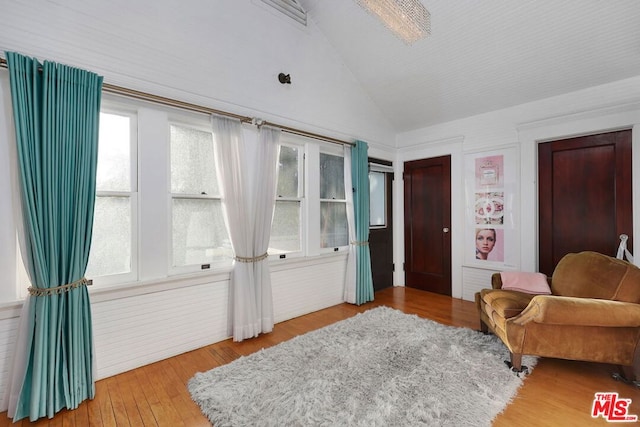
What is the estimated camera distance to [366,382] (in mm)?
2049

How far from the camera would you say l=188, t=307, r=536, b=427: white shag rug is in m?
1.72

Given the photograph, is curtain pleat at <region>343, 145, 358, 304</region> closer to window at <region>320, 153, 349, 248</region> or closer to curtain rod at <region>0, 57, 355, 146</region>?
window at <region>320, 153, 349, 248</region>

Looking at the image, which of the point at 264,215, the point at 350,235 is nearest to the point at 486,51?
the point at 350,235

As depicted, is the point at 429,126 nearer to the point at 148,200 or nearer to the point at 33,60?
the point at 148,200

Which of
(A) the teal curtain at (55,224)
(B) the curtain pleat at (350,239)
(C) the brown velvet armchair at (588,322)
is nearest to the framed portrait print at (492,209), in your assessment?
(C) the brown velvet armchair at (588,322)

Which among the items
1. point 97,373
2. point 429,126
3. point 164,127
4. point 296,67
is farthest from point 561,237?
point 97,373

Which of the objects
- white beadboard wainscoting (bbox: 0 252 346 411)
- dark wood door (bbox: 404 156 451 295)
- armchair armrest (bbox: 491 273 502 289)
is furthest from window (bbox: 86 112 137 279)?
dark wood door (bbox: 404 156 451 295)

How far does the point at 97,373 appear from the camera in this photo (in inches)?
84.5

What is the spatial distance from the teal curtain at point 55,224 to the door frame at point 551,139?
4443mm

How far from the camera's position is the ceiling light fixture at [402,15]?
1758 millimetres

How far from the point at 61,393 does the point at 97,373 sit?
0.99 ft

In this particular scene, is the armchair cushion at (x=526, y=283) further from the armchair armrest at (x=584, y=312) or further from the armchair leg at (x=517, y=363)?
the armchair leg at (x=517, y=363)

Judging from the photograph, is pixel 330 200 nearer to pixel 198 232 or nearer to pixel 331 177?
pixel 331 177

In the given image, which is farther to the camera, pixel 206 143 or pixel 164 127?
pixel 206 143
